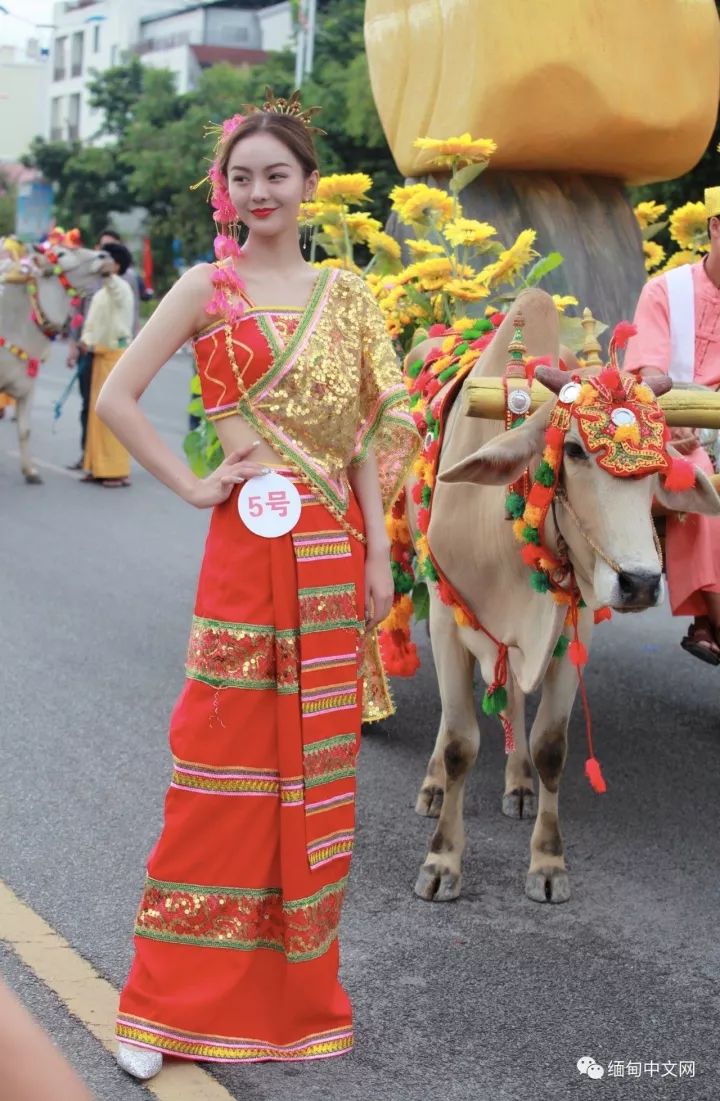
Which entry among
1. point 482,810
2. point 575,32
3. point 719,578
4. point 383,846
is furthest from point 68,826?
point 575,32

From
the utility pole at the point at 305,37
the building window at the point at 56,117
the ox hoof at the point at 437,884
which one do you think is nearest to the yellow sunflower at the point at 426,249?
the ox hoof at the point at 437,884

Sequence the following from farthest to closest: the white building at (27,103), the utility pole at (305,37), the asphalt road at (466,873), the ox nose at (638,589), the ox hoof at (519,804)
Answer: the white building at (27,103) → the utility pole at (305,37) → the ox hoof at (519,804) → the ox nose at (638,589) → the asphalt road at (466,873)

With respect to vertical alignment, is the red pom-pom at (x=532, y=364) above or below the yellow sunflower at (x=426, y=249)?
below

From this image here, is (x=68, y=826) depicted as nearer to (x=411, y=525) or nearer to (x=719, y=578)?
(x=411, y=525)

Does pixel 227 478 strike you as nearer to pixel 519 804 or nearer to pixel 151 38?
pixel 519 804

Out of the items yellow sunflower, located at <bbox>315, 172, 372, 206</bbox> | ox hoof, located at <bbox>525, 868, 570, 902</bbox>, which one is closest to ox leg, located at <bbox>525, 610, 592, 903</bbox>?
ox hoof, located at <bbox>525, 868, 570, 902</bbox>

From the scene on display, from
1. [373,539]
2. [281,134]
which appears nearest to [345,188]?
[281,134]

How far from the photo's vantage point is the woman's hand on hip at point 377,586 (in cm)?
351

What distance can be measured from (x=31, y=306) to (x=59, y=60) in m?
66.6

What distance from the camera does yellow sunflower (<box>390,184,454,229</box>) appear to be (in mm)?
5805

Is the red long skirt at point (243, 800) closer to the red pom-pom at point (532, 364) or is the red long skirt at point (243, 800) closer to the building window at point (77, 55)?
the red pom-pom at point (532, 364)

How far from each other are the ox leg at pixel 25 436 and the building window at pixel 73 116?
208 feet

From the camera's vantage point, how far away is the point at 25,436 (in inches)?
489

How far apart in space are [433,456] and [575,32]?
9.69 feet
